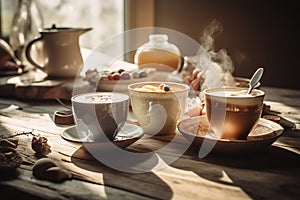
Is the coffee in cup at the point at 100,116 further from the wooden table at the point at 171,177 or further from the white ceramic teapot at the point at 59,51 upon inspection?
the white ceramic teapot at the point at 59,51

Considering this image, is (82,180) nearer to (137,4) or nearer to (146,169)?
(146,169)

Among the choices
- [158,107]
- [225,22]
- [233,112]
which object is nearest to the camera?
[233,112]

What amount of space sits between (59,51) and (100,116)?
2.75 feet

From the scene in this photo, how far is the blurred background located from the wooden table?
4.01 ft

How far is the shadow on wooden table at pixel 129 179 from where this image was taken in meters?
0.80

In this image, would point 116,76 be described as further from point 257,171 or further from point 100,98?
point 257,171

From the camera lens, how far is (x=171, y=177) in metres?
0.87

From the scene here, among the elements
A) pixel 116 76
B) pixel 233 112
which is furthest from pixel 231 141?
pixel 116 76

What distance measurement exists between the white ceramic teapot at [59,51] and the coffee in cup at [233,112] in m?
0.88

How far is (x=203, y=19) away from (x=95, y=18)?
0.64 metres

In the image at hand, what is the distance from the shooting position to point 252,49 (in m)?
2.32

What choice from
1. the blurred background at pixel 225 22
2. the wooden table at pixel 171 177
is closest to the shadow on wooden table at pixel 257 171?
the wooden table at pixel 171 177

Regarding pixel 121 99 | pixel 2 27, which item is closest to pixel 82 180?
pixel 121 99

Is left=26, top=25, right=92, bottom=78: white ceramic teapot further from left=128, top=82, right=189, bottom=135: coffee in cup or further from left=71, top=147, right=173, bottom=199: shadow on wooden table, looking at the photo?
left=71, top=147, right=173, bottom=199: shadow on wooden table
